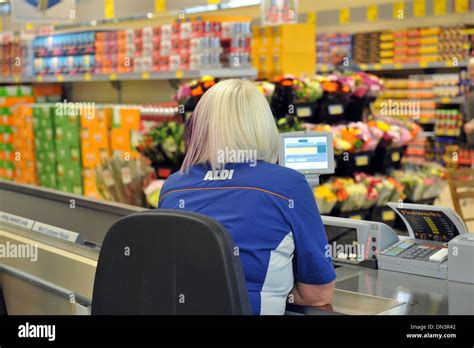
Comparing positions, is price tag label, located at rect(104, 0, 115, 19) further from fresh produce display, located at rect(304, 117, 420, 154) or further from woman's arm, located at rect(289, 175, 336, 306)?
woman's arm, located at rect(289, 175, 336, 306)

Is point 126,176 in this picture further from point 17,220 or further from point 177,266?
point 177,266

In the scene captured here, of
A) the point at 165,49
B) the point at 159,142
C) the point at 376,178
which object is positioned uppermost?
the point at 165,49

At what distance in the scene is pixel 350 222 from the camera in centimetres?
268

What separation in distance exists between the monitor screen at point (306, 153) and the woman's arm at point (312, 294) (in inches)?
30.7

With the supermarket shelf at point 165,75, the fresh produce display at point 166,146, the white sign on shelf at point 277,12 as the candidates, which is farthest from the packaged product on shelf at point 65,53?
the fresh produce display at point 166,146

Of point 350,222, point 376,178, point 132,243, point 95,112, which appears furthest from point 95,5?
point 132,243

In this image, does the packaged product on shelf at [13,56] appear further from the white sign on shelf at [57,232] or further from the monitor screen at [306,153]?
the monitor screen at [306,153]

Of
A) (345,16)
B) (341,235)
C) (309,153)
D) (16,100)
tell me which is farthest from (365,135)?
(345,16)

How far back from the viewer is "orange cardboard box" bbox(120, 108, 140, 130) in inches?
255

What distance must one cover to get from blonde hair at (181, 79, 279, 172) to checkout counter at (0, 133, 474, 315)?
1.65 ft

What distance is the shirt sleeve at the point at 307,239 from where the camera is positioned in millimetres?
2076

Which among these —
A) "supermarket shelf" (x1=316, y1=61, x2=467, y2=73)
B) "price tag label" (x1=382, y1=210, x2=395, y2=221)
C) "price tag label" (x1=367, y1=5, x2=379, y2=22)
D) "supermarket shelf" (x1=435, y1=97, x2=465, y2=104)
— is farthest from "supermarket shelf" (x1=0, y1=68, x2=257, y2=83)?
"price tag label" (x1=367, y1=5, x2=379, y2=22)
